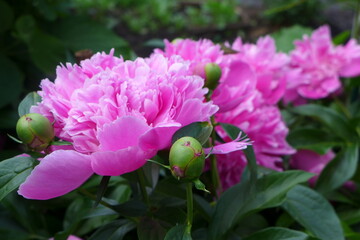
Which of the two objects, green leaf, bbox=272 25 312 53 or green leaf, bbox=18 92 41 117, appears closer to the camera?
green leaf, bbox=18 92 41 117

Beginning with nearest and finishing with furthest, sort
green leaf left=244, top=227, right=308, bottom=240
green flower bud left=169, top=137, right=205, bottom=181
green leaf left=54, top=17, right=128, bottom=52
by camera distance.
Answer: green flower bud left=169, top=137, right=205, bottom=181 < green leaf left=244, top=227, right=308, bottom=240 < green leaf left=54, top=17, right=128, bottom=52

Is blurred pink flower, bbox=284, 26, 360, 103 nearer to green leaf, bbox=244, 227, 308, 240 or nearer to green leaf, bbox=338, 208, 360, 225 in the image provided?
green leaf, bbox=338, 208, 360, 225

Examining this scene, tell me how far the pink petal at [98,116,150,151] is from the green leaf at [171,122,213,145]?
30 millimetres

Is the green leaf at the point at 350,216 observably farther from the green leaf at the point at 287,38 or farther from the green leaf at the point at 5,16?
the green leaf at the point at 5,16

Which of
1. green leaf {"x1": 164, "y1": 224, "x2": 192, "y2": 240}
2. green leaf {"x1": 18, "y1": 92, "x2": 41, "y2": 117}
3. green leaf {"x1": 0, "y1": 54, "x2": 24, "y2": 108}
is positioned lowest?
green leaf {"x1": 0, "y1": 54, "x2": 24, "y2": 108}

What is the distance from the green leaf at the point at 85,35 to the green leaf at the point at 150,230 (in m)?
0.59

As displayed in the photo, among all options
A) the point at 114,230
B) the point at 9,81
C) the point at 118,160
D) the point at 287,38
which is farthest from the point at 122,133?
the point at 287,38

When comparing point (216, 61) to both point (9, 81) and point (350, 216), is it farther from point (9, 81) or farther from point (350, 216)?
point (9, 81)

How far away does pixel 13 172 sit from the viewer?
0.37 m

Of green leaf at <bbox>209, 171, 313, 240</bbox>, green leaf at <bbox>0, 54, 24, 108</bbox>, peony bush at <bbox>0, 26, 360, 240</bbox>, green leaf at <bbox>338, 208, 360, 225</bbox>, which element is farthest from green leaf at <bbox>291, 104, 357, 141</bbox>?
green leaf at <bbox>0, 54, 24, 108</bbox>

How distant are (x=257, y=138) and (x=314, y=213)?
10 centimetres

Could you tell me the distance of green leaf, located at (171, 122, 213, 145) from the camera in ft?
1.20

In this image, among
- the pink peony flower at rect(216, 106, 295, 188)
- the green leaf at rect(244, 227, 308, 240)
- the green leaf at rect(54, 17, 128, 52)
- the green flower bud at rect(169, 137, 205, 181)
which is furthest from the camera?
the green leaf at rect(54, 17, 128, 52)

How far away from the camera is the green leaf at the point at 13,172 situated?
360 millimetres
